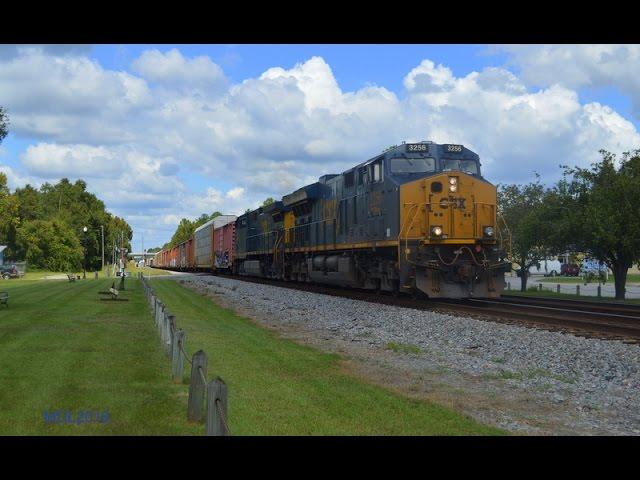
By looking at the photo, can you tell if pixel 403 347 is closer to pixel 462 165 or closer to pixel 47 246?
pixel 462 165

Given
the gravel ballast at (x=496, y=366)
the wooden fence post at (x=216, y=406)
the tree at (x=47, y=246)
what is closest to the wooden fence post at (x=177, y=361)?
the gravel ballast at (x=496, y=366)

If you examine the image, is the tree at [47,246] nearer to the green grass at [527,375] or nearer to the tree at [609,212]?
the tree at [609,212]

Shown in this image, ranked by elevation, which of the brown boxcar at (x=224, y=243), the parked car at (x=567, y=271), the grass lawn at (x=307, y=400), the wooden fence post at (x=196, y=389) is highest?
the brown boxcar at (x=224, y=243)

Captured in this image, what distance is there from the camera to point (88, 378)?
10828 millimetres

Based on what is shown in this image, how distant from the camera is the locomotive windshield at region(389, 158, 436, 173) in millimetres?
24469

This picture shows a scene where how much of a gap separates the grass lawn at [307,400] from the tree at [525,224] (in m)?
19.5

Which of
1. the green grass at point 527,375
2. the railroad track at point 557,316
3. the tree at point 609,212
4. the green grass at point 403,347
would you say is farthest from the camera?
the tree at point 609,212

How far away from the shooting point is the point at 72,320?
1977cm

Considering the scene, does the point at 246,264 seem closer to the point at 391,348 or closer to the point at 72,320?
the point at 72,320

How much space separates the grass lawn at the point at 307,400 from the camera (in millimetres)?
8148

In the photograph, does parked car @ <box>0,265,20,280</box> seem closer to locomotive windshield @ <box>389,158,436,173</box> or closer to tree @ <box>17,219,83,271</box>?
tree @ <box>17,219,83,271</box>

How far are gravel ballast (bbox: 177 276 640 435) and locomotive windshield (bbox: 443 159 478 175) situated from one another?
6.09 metres

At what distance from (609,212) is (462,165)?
11.7m

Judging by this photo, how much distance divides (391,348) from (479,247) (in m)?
8.95
